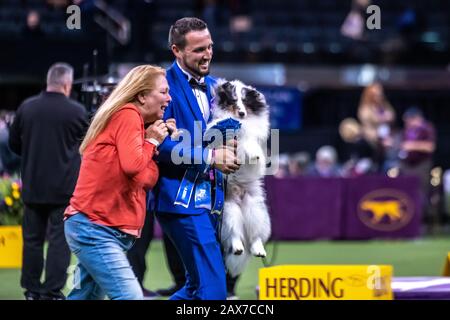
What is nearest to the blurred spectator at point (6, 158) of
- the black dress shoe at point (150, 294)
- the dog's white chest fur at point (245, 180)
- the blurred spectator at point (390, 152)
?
the black dress shoe at point (150, 294)

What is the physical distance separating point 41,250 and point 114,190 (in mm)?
2864

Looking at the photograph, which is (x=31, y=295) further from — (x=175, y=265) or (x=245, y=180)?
(x=245, y=180)

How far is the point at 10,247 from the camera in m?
9.07

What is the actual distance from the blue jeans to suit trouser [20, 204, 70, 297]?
8.12 ft

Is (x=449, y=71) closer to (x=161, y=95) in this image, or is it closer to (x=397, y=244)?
(x=397, y=244)

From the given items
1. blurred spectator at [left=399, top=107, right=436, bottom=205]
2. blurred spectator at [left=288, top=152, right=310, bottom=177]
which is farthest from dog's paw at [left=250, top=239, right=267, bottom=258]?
blurred spectator at [left=399, top=107, right=436, bottom=205]

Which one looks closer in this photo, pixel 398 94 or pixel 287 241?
pixel 287 241

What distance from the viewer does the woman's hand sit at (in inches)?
204

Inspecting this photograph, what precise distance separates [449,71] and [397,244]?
17.4 ft

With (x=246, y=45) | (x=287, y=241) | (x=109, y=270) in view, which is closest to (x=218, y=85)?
(x=109, y=270)

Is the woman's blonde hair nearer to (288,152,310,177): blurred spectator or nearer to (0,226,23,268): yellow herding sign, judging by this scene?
(0,226,23,268): yellow herding sign

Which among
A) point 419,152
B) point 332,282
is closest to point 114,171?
point 332,282
